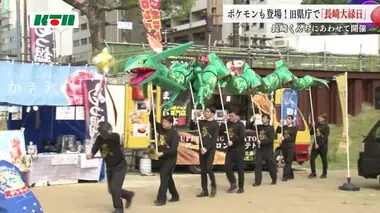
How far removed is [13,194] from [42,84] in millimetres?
7259

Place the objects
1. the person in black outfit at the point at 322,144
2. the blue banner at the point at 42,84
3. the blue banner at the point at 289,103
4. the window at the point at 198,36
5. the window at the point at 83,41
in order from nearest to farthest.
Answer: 1. the blue banner at the point at 42,84
2. the person in black outfit at the point at 322,144
3. the blue banner at the point at 289,103
4. the window at the point at 198,36
5. the window at the point at 83,41

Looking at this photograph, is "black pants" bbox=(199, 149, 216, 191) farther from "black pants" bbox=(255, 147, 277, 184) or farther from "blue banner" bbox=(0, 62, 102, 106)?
"blue banner" bbox=(0, 62, 102, 106)

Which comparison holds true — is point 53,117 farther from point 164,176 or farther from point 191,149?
point 164,176

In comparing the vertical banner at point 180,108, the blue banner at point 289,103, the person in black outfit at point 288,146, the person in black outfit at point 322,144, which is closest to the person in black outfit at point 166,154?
the person in black outfit at point 288,146

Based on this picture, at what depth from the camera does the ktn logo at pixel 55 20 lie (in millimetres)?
13461

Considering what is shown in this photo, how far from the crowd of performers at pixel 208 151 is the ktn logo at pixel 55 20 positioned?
13.3 feet

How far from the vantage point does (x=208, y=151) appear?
11.4 meters

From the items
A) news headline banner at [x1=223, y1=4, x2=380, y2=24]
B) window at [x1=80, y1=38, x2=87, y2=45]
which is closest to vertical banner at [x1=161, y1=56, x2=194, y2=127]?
news headline banner at [x1=223, y1=4, x2=380, y2=24]

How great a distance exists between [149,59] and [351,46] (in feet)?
68.4

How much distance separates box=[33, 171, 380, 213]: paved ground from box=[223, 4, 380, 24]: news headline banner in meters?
7.61

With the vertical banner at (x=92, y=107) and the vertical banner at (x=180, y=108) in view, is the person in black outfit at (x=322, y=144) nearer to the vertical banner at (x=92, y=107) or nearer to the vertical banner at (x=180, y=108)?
the vertical banner at (x=180, y=108)

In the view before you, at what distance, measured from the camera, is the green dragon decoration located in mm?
10727

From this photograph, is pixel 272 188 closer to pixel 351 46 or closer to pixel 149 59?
pixel 149 59

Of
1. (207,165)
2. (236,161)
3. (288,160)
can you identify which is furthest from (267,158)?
(207,165)
